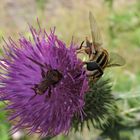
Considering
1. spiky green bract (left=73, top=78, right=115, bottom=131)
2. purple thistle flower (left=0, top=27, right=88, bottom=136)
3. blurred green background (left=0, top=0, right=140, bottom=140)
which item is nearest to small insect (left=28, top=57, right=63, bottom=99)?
purple thistle flower (left=0, top=27, right=88, bottom=136)

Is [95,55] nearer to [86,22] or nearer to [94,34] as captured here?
[94,34]

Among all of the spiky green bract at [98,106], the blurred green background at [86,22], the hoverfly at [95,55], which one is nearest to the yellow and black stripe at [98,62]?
the hoverfly at [95,55]

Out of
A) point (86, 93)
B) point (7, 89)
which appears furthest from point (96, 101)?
point (7, 89)

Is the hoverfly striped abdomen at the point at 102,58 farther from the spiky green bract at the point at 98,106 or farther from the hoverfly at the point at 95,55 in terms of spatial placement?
the spiky green bract at the point at 98,106

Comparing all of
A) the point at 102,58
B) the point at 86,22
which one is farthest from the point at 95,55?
the point at 86,22

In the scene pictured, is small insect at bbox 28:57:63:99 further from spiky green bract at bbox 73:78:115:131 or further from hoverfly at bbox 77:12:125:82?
spiky green bract at bbox 73:78:115:131

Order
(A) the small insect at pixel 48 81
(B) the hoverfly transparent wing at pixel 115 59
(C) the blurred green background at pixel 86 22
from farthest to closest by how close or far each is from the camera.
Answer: (C) the blurred green background at pixel 86 22 < (B) the hoverfly transparent wing at pixel 115 59 < (A) the small insect at pixel 48 81
